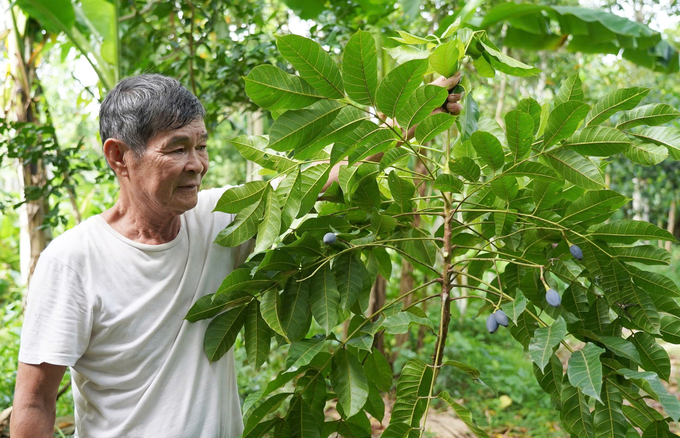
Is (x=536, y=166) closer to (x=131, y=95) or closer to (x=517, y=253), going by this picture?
(x=517, y=253)

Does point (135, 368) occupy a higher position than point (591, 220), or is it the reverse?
point (591, 220)

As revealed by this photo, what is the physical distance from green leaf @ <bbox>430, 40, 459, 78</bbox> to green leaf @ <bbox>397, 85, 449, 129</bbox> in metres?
0.07

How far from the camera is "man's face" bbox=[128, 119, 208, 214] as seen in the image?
3.94 ft

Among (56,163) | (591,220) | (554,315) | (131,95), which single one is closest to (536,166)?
(591,220)

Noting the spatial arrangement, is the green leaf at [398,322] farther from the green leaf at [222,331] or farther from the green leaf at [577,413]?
the green leaf at [222,331]

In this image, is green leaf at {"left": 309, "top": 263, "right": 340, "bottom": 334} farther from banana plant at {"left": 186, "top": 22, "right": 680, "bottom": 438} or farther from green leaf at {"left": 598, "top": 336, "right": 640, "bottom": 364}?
green leaf at {"left": 598, "top": 336, "right": 640, "bottom": 364}

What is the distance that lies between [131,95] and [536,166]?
2.65ft

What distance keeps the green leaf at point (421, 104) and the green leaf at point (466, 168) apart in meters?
0.09

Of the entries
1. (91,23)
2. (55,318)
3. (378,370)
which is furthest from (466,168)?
(91,23)

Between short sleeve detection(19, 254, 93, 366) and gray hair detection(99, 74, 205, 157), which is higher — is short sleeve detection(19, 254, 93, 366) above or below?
below

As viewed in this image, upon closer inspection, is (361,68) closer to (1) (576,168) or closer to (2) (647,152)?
(1) (576,168)

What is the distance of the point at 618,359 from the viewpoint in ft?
3.33

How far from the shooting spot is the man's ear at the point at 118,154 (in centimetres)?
125

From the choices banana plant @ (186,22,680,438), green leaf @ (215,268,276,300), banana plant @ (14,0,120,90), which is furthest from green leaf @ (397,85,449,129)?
banana plant @ (14,0,120,90)
